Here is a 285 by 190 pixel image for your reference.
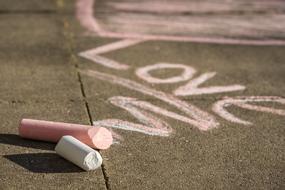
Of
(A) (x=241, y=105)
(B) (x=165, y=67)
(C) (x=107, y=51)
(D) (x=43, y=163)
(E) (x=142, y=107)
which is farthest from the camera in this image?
(C) (x=107, y=51)

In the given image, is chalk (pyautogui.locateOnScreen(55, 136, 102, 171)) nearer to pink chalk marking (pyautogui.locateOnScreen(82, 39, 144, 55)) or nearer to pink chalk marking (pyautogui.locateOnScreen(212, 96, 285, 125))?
pink chalk marking (pyautogui.locateOnScreen(212, 96, 285, 125))

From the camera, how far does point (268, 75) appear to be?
22.7 feet

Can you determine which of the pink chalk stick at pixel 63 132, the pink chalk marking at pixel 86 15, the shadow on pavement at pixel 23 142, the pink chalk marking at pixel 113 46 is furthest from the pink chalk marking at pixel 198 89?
the pink chalk marking at pixel 86 15

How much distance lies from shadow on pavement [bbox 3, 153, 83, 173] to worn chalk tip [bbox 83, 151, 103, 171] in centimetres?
8

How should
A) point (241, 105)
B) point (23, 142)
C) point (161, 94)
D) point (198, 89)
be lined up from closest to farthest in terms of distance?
point (23, 142) → point (241, 105) → point (161, 94) → point (198, 89)

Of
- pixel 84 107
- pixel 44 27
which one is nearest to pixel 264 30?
pixel 44 27

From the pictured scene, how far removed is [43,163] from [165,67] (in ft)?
8.88

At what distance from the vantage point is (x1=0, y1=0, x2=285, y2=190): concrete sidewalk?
464cm

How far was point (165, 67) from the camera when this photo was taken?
7.11 metres

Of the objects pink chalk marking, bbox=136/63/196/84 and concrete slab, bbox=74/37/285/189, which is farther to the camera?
pink chalk marking, bbox=136/63/196/84

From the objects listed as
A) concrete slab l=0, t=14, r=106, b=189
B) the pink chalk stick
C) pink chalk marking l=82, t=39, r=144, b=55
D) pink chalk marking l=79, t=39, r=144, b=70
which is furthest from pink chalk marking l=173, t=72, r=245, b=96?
the pink chalk stick

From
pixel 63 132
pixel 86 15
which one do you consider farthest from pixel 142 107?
pixel 86 15

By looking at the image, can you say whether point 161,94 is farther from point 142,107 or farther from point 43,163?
point 43,163

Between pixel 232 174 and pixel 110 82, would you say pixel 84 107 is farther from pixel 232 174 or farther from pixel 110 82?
pixel 232 174
